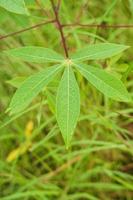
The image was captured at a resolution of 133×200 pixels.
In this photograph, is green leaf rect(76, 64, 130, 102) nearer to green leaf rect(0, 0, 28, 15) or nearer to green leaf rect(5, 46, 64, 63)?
green leaf rect(5, 46, 64, 63)

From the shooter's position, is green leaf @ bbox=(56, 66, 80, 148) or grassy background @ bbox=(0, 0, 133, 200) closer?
green leaf @ bbox=(56, 66, 80, 148)

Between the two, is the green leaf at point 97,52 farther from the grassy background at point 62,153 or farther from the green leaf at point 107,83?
the grassy background at point 62,153

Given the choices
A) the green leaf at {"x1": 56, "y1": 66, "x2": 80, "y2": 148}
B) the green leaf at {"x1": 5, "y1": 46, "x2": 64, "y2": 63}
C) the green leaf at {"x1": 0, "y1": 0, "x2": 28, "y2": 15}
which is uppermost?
the green leaf at {"x1": 0, "y1": 0, "x2": 28, "y2": 15}

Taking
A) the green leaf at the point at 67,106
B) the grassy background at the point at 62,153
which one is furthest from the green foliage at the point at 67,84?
the grassy background at the point at 62,153

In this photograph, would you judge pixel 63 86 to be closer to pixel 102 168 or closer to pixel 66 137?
pixel 66 137

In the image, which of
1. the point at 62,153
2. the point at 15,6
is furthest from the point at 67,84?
the point at 62,153

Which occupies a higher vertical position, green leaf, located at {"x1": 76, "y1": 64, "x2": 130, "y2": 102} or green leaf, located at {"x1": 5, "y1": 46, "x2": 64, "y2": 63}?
green leaf, located at {"x1": 5, "y1": 46, "x2": 64, "y2": 63}

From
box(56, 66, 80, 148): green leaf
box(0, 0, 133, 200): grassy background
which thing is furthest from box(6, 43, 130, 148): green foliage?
box(0, 0, 133, 200): grassy background

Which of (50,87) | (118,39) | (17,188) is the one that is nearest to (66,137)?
(50,87)
